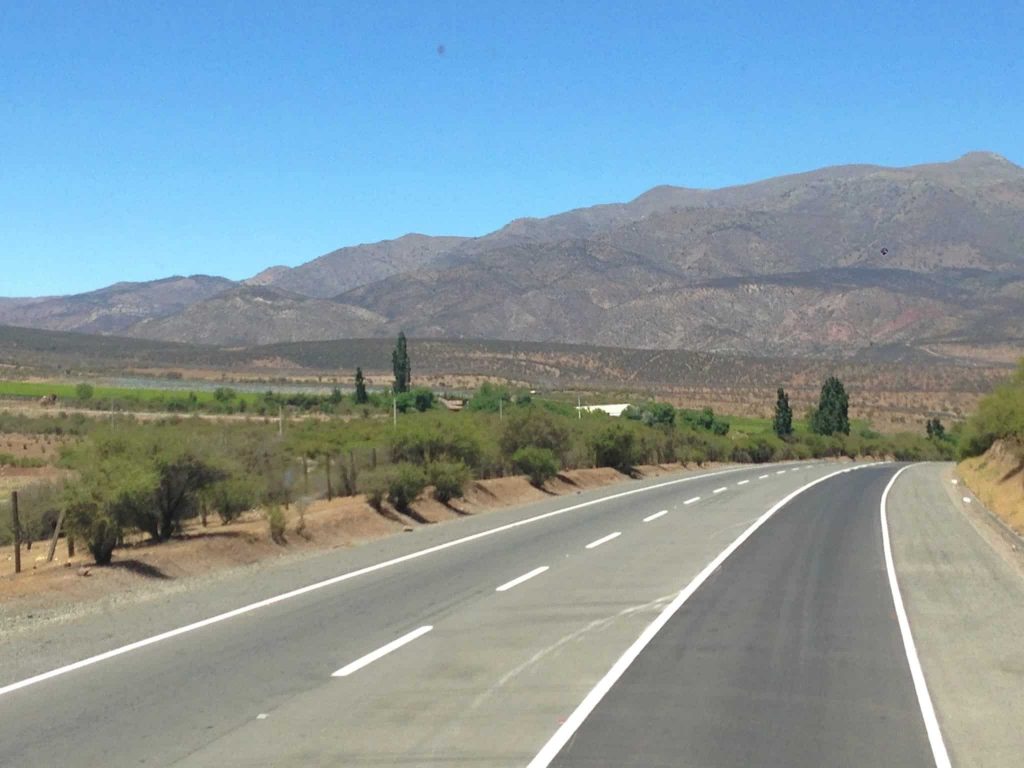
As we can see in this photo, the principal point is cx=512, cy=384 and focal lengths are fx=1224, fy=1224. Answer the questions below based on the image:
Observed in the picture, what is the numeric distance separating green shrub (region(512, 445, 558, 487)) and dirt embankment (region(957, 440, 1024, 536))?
43.5ft

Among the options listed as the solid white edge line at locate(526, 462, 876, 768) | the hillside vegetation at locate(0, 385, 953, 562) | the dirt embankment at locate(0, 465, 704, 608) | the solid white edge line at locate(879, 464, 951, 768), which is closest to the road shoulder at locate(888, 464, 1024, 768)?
the solid white edge line at locate(879, 464, 951, 768)

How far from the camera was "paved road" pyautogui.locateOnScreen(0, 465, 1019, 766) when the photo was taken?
28.2 feet

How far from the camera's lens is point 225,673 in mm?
11055

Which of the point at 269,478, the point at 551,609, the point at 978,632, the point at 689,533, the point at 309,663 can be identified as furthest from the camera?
the point at 269,478

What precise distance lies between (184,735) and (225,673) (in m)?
2.09

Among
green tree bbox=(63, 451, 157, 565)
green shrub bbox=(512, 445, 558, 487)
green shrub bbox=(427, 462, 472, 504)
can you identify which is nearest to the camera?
green tree bbox=(63, 451, 157, 565)

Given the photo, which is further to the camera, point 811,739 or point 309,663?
point 309,663

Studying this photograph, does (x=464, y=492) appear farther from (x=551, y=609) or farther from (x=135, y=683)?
(x=135, y=683)

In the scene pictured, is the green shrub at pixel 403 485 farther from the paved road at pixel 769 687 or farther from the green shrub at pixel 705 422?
the green shrub at pixel 705 422

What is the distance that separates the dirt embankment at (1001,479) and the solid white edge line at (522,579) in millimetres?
14132

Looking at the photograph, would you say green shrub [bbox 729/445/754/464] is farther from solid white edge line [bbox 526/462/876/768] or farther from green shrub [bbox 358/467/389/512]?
solid white edge line [bbox 526/462/876/768]

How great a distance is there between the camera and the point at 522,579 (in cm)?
1741

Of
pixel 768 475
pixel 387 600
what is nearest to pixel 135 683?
pixel 387 600

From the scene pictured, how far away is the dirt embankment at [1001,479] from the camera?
33.3 metres
